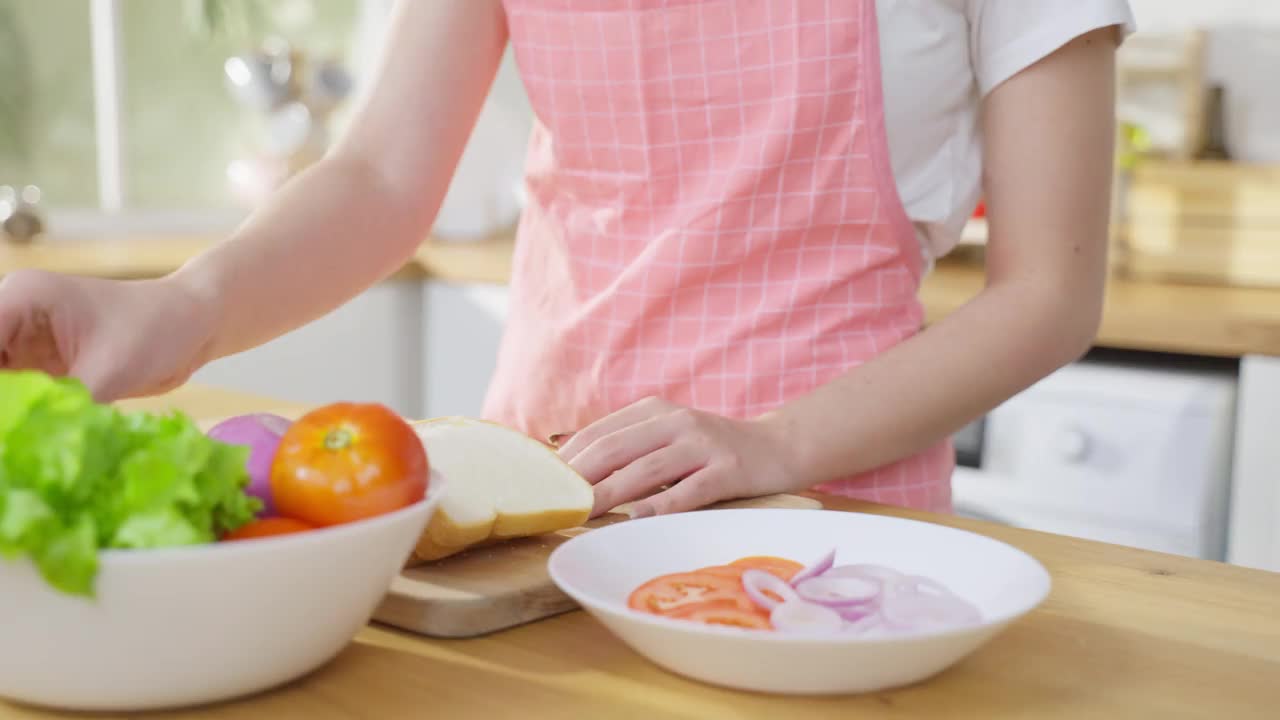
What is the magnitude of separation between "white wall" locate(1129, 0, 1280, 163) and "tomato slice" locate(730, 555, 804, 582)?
80.7 inches

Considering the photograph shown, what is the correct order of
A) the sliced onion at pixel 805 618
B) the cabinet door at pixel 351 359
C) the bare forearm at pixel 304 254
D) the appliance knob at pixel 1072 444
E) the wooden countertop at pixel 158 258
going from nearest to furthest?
the sliced onion at pixel 805 618 → the bare forearm at pixel 304 254 → the appliance knob at pixel 1072 444 → the wooden countertop at pixel 158 258 → the cabinet door at pixel 351 359

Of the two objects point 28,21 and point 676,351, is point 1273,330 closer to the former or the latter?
point 676,351

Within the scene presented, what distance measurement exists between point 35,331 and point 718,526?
0.40 meters

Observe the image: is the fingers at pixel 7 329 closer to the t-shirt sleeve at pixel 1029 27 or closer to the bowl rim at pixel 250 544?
the bowl rim at pixel 250 544

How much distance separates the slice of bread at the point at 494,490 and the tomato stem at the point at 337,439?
13 centimetres

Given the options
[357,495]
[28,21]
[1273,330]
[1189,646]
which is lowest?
[1273,330]

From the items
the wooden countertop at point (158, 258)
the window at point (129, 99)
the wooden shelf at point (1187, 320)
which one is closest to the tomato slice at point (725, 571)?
the wooden shelf at point (1187, 320)

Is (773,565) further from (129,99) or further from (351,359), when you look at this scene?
(129,99)

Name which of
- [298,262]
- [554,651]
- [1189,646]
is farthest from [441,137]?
[1189,646]

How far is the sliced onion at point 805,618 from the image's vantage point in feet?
1.95

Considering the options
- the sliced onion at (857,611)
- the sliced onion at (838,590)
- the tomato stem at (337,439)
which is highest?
the tomato stem at (337,439)

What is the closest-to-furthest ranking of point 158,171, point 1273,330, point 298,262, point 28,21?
point 298,262 → point 1273,330 → point 28,21 → point 158,171

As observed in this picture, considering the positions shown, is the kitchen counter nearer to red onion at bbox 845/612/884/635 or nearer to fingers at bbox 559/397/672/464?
red onion at bbox 845/612/884/635

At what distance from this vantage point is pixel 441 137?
1183mm
